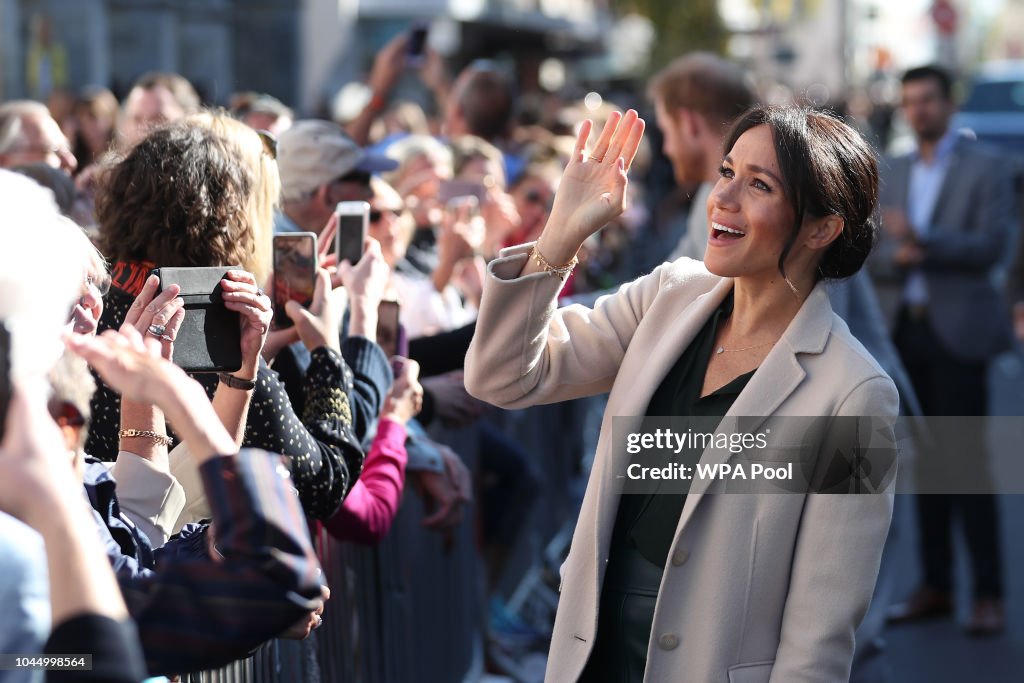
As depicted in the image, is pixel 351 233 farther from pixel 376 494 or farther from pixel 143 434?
pixel 143 434

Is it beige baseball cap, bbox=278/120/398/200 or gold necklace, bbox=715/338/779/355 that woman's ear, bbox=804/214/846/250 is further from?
beige baseball cap, bbox=278/120/398/200

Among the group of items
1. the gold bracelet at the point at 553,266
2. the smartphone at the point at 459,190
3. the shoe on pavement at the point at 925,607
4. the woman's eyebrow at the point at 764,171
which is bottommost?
the shoe on pavement at the point at 925,607

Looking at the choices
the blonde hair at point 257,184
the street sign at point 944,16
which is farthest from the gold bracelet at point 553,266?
the street sign at point 944,16

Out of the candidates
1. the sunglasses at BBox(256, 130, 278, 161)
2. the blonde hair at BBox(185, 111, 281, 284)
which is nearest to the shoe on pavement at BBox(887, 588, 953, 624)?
the sunglasses at BBox(256, 130, 278, 161)

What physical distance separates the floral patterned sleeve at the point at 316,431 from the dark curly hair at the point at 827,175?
1081 mm

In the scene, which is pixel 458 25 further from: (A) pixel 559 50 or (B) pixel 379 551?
(B) pixel 379 551

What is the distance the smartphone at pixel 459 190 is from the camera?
19.7ft

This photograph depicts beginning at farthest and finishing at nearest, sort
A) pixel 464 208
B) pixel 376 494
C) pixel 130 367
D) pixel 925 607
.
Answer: pixel 925 607 → pixel 464 208 → pixel 376 494 → pixel 130 367

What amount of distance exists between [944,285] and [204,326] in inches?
207

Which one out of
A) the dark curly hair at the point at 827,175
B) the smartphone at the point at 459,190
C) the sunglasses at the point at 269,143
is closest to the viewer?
the dark curly hair at the point at 827,175

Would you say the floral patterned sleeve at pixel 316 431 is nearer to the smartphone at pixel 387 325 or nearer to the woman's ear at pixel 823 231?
the smartphone at pixel 387 325

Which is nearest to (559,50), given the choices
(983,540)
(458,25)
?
(458,25)

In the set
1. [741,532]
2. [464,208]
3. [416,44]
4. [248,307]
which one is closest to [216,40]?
[416,44]

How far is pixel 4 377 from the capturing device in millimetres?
1866
